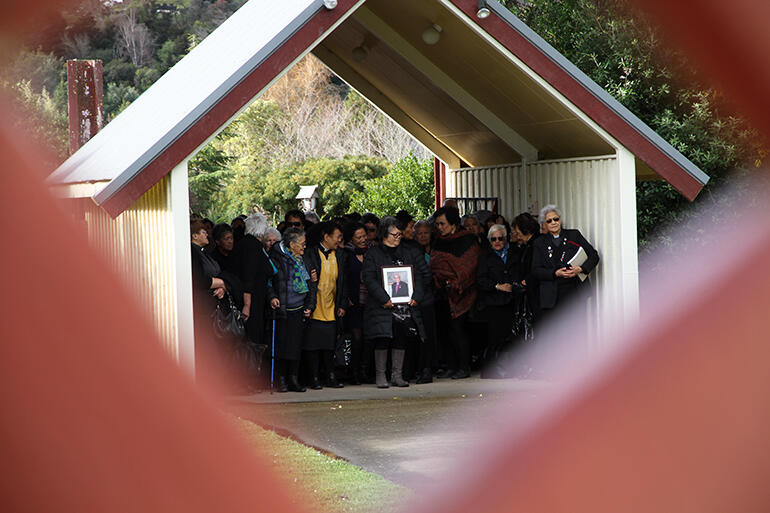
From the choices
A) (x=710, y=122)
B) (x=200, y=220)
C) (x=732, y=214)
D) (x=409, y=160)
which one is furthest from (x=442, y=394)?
(x=409, y=160)

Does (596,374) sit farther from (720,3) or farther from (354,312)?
(354,312)

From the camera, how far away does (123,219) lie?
944 cm

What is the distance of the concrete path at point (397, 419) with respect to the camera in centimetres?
641

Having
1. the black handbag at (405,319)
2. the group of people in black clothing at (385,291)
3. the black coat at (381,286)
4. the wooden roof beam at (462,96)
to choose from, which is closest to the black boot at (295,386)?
the group of people in black clothing at (385,291)

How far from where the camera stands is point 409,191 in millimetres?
24453

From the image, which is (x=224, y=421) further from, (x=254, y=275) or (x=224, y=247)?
(x=224, y=247)

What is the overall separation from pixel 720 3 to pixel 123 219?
28.0ft

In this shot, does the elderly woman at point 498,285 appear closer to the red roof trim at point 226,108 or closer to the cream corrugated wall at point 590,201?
the cream corrugated wall at point 590,201

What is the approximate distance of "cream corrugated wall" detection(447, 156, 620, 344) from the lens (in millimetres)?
9312

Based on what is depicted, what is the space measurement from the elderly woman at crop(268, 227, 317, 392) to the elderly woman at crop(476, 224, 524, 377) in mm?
1764

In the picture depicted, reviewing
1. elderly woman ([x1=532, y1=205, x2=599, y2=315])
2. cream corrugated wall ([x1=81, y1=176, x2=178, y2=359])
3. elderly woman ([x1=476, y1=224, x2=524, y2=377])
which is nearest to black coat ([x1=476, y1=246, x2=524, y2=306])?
elderly woman ([x1=476, y1=224, x2=524, y2=377])

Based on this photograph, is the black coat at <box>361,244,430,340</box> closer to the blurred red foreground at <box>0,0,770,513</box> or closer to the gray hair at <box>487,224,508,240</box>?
the gray hair at <box>487,224,508,240</box>

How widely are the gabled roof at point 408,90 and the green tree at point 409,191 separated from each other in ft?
33.4


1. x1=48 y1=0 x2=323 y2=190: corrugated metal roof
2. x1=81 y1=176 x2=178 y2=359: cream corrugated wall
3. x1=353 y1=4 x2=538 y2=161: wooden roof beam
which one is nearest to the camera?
x1=48 y1=0 x2=323 y2=190: corrugated metal roof
